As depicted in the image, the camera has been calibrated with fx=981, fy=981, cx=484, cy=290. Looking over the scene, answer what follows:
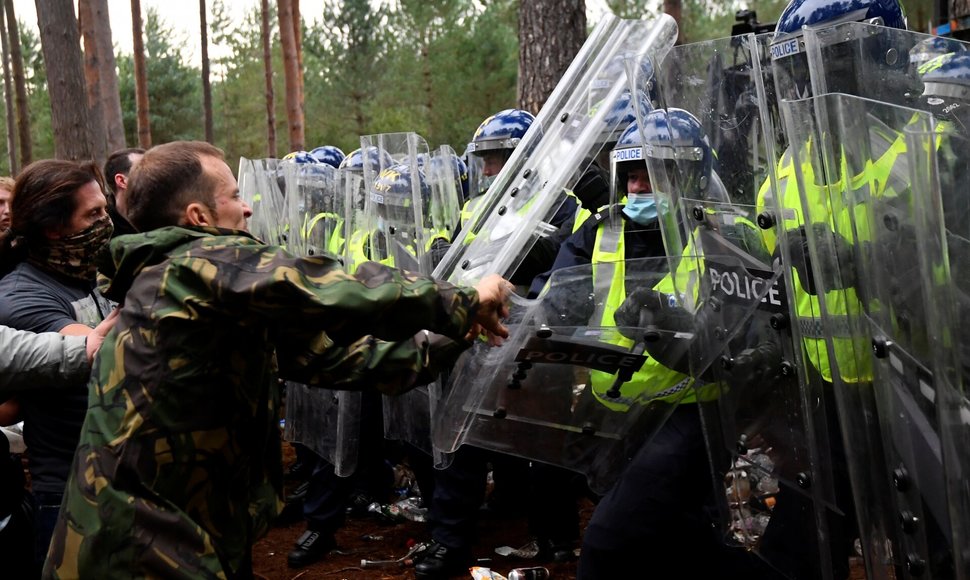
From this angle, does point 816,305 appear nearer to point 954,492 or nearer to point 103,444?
point 954,492

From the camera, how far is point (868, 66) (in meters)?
2.47

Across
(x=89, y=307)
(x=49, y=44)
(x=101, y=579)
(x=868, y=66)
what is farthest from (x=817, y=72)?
(x=49, y=44)

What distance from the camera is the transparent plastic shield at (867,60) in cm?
240

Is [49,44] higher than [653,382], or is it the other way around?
[49,44]

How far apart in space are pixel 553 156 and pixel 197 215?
4.80ft

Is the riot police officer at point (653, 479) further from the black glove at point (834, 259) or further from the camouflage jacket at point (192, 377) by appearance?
the camouflage jacket at point (192, 377)

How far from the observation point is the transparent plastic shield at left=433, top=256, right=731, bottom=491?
3.27 m

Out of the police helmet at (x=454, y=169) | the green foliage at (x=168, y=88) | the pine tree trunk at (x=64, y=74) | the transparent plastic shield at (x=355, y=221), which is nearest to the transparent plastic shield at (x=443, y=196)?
the police helmet at (x=454, y=169)

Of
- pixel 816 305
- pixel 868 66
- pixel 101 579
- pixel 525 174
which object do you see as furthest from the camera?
pixel 525 174

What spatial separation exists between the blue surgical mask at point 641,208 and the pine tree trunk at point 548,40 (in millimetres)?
3955

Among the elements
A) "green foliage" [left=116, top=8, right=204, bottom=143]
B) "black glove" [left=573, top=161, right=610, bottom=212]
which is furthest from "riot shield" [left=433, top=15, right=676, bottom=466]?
"green foliage" [left=116, top=8, right=204, bottom=143]

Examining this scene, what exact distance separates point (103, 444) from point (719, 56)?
203 centimetres

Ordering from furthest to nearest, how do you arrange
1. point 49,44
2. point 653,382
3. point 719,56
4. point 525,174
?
point 49,44 → point 525,174 → point 653,382 → point 719,56

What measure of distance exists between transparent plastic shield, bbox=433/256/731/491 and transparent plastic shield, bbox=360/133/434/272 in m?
0.98
